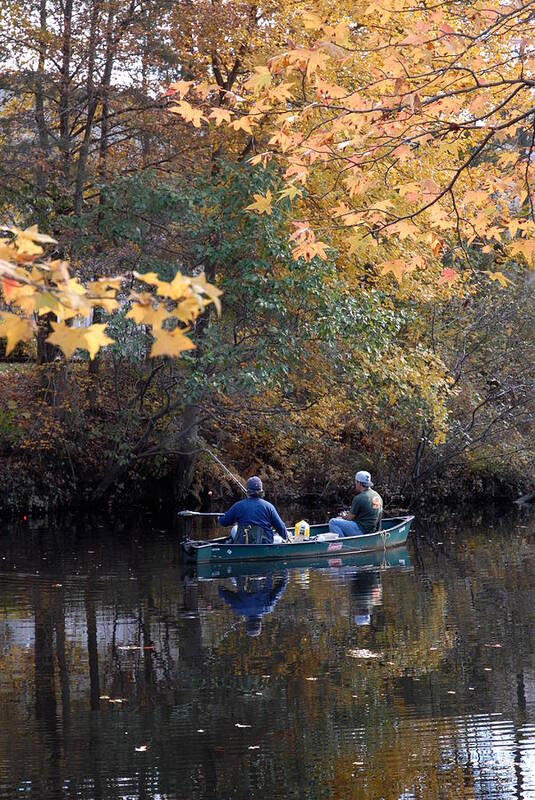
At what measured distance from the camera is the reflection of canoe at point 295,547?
15609 millimetres

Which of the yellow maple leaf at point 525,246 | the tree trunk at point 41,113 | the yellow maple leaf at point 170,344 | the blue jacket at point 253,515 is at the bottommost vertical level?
the yellow maple leaf at point 170,344

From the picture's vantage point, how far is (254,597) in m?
13.6

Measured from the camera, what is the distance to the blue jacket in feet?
52.0

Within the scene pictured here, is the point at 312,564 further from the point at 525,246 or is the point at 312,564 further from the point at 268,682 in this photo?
the point at 525,246

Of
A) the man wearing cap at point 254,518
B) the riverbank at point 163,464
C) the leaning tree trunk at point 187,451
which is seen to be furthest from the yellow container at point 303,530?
the riverbank at point 163,464

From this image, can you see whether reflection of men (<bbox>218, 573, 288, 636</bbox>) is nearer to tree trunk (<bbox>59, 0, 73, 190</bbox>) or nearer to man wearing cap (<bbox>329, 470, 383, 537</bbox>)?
man wearing cap (<bbox>329, 470, 383, 537</bbox>)

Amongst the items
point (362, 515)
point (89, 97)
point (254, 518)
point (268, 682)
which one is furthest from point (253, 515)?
point (89, 97)

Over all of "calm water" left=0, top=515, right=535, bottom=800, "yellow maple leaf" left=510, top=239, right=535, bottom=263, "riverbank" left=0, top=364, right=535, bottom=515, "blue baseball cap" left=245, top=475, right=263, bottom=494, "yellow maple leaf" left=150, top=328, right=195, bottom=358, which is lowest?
"calm water" left=0, top=515, right=535, bottom=800

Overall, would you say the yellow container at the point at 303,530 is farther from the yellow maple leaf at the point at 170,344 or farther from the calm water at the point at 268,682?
the yellow maple leaf at the point at 170,344

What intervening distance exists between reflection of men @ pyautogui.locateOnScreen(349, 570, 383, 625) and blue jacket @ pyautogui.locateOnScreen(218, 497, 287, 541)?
55.9 inches

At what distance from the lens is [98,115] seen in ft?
81.1

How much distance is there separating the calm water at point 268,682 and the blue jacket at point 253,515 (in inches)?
27.6

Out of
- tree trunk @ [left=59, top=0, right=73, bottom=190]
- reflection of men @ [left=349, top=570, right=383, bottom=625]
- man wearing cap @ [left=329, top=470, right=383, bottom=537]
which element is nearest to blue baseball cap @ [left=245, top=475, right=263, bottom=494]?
reflection of men @ [left=349, top=570, right=383, bottom=625]

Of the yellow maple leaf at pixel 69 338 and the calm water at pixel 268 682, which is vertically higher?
the yellow maple leaf at pixel 69 338
